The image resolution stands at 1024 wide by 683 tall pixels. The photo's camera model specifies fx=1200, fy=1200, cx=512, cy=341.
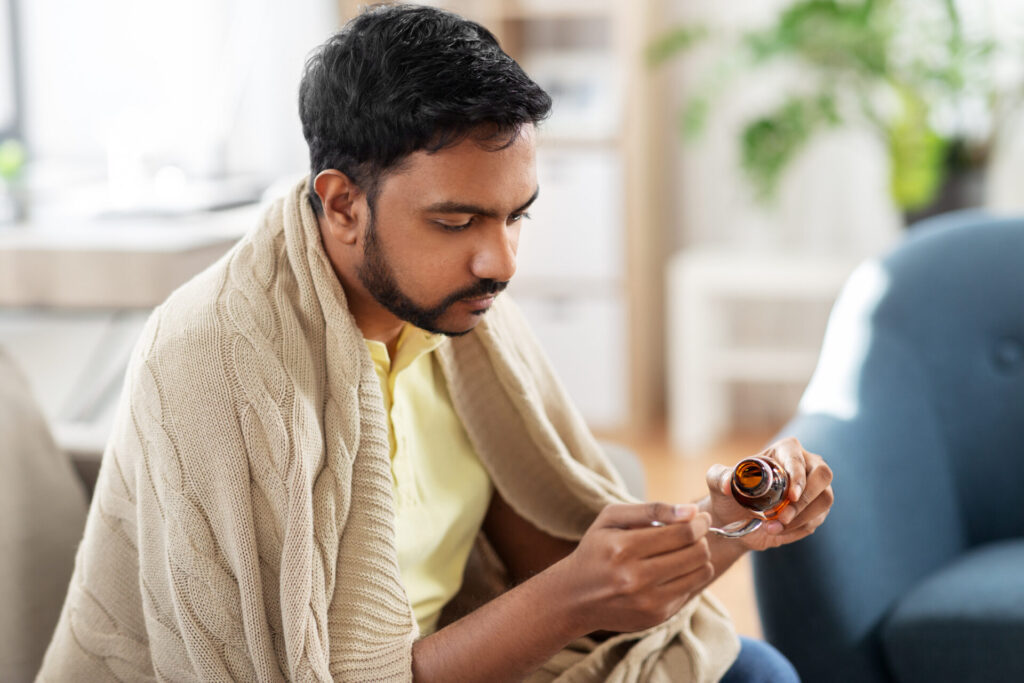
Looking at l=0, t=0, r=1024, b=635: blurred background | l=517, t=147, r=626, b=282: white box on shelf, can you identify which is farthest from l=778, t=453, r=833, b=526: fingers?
l=517, t=147, r=626, b=282: white box on shelf

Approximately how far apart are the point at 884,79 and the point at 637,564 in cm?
250

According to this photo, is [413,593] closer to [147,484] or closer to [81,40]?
[147,484]

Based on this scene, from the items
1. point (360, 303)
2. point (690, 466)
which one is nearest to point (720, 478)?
point (360, 303)

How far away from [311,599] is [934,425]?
1187mm

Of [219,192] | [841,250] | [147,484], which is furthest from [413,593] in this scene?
[841,250]

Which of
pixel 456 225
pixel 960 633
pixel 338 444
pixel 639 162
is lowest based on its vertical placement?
pixel 960 633

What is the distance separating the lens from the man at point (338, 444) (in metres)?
1.06

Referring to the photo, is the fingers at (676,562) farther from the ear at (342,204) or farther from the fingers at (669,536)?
the ear at (342,204)

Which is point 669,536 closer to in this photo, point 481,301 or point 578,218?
point 481,301

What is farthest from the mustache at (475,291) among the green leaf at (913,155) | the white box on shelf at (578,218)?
the white box on shelf at (578,218)

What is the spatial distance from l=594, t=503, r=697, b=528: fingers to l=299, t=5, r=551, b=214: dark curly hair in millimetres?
340

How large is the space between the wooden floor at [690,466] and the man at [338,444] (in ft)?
5.33

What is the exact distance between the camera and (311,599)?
1.08 meters

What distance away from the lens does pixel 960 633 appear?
1.53 metres
